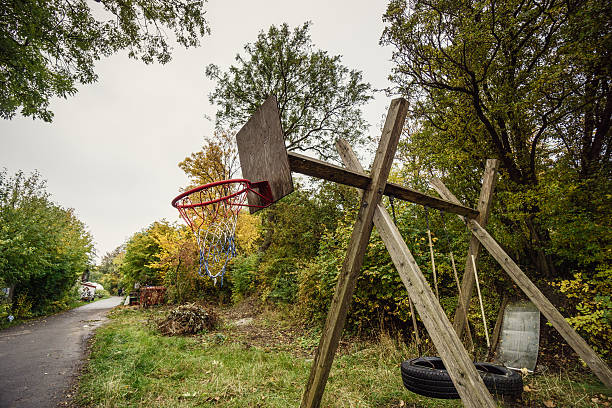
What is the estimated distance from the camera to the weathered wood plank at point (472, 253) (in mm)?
3676

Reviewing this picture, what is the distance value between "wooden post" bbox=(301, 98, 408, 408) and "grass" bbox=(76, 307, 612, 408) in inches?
56.8

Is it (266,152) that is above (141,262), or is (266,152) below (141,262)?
Result: above

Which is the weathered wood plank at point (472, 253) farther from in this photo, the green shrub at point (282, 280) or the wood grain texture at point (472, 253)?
the green shrub at point (282, 280)

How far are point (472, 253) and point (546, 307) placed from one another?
974mm

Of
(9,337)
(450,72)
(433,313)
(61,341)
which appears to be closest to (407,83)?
(450,72)

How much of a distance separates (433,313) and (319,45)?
15.0 meters

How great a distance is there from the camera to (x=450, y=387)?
2.31 meters

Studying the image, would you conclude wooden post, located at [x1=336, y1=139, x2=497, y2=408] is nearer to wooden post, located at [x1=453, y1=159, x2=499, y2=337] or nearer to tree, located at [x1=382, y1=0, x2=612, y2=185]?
wooden post, located at [x1=453, y1=159, x2=499, y2=337]

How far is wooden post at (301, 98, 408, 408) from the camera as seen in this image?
2287 mm

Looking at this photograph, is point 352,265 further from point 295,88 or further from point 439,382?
point 295,88

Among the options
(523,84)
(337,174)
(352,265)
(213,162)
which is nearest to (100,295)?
(213,162)

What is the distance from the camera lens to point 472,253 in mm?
3746

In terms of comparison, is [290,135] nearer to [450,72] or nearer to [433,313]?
[450,72]

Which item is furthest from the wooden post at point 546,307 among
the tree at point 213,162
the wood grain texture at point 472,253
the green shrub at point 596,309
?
the tree at point 213,162
